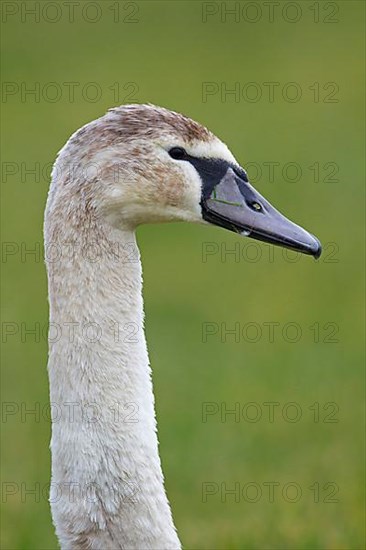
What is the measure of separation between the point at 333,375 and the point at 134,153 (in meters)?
5.05

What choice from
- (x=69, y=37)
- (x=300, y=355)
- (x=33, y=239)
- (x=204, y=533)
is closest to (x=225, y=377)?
(x=300, y=355)

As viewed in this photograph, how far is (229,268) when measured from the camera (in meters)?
11.0

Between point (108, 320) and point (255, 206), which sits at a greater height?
point (255, 206)

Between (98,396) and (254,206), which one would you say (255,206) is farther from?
(98,396)

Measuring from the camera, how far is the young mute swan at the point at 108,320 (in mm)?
3654

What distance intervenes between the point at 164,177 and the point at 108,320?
0.41 metres

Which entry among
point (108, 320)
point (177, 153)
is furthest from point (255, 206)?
point (108, 320)

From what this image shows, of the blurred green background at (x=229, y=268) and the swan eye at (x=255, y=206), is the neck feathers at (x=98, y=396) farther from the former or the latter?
the blurred green background at (x=229, y=268)

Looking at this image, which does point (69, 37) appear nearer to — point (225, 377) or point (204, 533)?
point (225, 377)

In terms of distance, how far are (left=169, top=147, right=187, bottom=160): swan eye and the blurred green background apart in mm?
2577

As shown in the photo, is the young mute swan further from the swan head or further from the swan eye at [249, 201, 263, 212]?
the swan eye at [249, 201, 263, 212]

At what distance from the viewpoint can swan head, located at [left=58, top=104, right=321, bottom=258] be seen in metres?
3.66

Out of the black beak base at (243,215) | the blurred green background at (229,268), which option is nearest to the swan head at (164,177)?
the black beak base at (243,215)

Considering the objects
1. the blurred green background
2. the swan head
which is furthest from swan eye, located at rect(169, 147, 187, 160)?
the blurred green background
